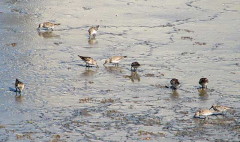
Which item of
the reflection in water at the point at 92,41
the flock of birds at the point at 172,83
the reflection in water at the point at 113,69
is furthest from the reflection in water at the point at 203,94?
the reflection in water at the point at 92,41

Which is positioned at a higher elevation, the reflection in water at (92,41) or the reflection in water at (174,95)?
the reflection in water at (92,41)

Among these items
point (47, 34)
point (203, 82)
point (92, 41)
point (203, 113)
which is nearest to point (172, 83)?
point (203, 82)

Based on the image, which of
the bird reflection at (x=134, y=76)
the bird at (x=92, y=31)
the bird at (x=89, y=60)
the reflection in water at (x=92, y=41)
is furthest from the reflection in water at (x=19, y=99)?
the bird at (x=92, y=31)

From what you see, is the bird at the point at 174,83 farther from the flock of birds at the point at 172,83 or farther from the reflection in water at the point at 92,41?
the reflection in water at the point at 92,41

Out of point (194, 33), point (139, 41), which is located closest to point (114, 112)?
point (139, 41)

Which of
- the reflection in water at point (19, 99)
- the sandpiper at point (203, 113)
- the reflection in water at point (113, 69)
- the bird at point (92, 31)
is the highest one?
the bird at point (92, 31)

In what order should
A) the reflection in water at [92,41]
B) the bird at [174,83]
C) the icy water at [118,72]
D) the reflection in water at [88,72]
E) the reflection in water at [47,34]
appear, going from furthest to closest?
the reflection in water at [47,34], the reflection in water at [92,41], the reflection in water at [88,72], the bird at [174,83], the icy water at [118,72]

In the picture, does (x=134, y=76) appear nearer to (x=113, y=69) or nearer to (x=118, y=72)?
(x=118, y=72)

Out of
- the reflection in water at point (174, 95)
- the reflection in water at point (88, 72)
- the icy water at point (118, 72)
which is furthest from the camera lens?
the reflection in water at point (88, 72)

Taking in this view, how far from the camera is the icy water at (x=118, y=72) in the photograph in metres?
15.4

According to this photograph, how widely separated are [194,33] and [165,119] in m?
10.9

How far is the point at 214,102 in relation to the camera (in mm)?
17562

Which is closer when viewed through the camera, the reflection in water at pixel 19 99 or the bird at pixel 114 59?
the reflection in water at pixel 19 99

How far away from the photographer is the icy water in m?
15.4
